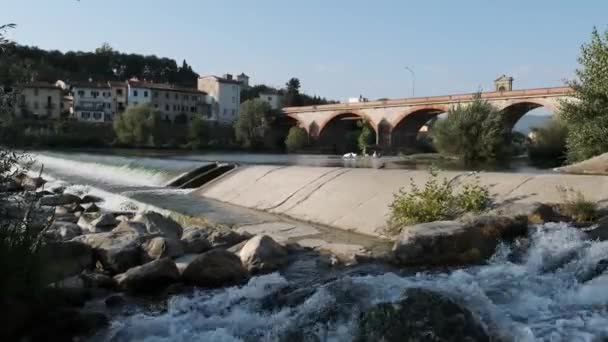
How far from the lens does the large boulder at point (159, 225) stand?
1110 cm

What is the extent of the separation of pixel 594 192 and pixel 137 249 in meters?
8.19

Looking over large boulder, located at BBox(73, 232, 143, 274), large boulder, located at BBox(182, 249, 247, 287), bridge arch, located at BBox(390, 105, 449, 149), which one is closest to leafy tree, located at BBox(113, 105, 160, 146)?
bridge arch, located at BBox(390, 105, 449, 149)

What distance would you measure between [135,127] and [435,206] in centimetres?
6331

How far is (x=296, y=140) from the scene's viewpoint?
72688 mm

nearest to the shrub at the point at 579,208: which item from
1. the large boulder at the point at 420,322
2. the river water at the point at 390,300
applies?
the river water at the point at 390,300

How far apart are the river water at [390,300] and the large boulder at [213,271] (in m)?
0.33

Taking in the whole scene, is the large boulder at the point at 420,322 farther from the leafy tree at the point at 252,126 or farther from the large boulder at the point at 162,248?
the leafy tree at the point at 252,126

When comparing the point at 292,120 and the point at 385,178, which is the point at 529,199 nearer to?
the point at 385,178

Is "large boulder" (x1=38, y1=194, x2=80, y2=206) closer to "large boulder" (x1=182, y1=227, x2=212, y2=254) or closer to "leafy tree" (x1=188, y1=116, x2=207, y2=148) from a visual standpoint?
"large boulder" (x1=182, y1=227, x2=212, y2=254)

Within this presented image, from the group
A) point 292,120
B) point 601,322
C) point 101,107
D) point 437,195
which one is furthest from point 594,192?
point 101,107

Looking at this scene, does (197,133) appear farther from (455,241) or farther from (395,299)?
(395,299)

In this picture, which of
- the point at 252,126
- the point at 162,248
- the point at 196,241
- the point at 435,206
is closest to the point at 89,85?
the point at 252,126

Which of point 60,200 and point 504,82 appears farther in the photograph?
point 504,82

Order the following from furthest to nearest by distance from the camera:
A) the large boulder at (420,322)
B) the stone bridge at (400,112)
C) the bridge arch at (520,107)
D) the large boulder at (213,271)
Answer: the stone bridge at (400,112) < the bridge arch at (520,107) < the large boulder at (213,271) < the large boulder at (420,322)
